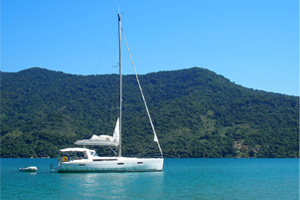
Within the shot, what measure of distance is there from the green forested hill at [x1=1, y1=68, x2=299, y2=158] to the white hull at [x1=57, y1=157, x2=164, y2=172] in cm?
2942

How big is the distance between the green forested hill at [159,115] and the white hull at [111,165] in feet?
96.5

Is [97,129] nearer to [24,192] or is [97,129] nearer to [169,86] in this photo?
[169,86]

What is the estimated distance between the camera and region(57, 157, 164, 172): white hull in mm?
31542

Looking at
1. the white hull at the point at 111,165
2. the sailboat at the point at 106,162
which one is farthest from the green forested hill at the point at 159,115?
the white hull at the point at 111,165

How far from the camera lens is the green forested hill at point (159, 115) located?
277 ft

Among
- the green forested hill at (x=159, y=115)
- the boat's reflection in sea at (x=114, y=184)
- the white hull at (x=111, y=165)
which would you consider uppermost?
the green forested hill at (x=159, y=115)

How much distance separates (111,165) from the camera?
103 ft

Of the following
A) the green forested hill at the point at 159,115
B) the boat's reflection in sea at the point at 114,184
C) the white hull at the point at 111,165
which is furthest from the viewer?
the green forested hill at the point at 159,115

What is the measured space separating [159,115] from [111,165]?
68083 millimetres

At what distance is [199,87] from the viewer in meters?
125

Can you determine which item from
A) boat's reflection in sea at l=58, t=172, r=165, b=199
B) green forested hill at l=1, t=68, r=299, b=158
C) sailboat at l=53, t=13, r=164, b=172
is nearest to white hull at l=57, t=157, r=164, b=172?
sailboat at l=53, t=13, r=164, b=172

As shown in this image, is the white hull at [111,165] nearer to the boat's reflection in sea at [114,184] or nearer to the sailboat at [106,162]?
the sailboat at [106,162]

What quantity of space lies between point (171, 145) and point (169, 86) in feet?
189

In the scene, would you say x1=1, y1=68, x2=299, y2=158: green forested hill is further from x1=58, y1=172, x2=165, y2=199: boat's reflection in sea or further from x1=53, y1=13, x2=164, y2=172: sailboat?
x1=58, y1=172, x2=165, y2=199: boat's reflection in sea
